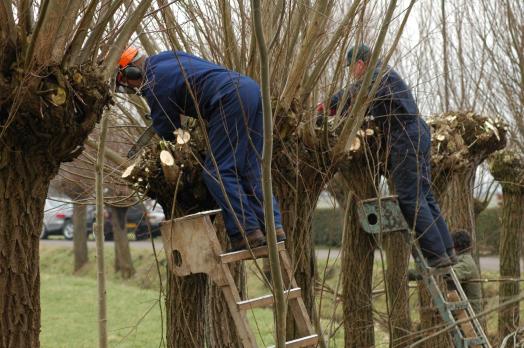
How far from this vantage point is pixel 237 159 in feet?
17.6

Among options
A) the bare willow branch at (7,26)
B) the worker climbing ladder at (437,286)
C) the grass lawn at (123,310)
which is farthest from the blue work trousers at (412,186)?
the bare willow branch at (7,26)

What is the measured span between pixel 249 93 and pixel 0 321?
2.02 meters

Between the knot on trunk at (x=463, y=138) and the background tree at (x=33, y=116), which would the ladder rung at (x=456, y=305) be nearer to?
the knot on trunk at (x=463, y=138)

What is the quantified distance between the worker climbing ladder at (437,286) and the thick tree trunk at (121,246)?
17.8 m

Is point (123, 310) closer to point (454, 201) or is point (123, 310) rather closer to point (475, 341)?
point (454, 201)

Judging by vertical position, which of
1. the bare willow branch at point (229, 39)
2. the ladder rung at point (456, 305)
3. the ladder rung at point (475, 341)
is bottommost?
the ladder rung at point (475, 341)

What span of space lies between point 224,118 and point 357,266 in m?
3.21

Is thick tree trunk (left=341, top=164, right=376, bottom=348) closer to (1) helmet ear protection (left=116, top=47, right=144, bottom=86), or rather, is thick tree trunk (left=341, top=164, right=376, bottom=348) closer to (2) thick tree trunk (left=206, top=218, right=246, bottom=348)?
(2) thick tree trunk (left=206, top=218, right=246, bottom=348)

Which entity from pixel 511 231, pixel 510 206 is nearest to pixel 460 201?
pixel 511 231

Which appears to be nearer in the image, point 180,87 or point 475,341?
point 180,87

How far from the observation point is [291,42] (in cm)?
605

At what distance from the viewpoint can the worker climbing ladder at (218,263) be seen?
4.96 metres

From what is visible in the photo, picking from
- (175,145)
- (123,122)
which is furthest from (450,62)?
(175,145)

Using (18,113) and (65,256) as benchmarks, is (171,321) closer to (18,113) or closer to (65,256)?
(18,113)
